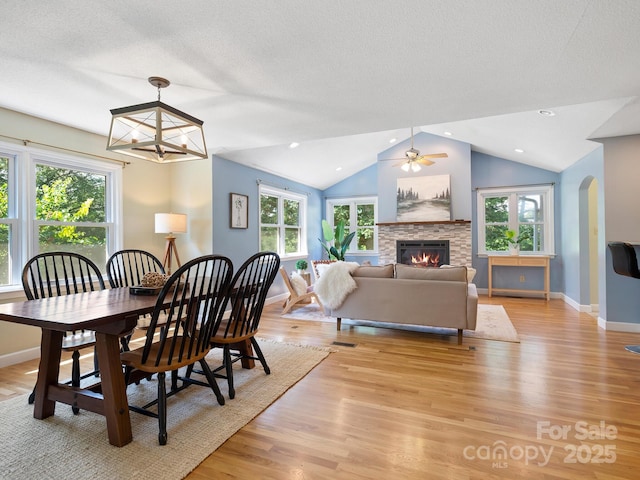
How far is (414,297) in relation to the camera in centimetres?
365

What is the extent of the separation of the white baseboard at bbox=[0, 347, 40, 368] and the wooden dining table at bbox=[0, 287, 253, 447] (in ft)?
4.48

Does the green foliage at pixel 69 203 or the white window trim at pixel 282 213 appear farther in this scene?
the white window trim at pixel 282 213

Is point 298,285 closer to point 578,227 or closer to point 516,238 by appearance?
point 578,227

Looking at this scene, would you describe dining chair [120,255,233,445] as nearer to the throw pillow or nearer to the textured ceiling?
the textured ceiling

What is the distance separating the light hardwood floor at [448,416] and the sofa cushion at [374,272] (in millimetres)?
758

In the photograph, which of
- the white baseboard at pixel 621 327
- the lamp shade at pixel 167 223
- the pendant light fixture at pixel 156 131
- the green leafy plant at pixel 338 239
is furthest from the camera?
the green leafy plant at pixel 338 239

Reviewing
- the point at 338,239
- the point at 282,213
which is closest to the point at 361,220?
the point at 338,239

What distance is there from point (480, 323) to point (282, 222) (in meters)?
3.88

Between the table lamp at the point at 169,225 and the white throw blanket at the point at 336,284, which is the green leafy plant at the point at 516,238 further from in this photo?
the table lamp at the point at 169,225

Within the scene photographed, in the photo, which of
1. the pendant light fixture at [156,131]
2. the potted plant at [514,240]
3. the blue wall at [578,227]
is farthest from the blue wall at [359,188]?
the pendant light fixture at [156,131]

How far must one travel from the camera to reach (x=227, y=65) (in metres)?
2.29

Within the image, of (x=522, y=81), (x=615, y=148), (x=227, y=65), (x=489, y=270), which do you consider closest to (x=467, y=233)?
(x=489, y=270)

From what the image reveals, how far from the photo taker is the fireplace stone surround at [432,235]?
634cm

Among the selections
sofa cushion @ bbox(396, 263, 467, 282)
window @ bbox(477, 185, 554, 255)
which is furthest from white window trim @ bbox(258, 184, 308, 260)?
window @ bbox(477, 185, 554, 255)
